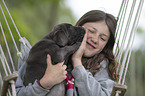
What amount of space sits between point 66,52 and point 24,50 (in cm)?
37

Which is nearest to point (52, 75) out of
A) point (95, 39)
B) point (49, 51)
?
point (49, 51)

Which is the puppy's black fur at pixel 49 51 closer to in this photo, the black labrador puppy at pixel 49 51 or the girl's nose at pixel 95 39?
the black labrador puppy at pixel 49 51

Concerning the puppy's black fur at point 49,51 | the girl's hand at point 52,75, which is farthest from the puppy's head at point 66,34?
the girl's hand at point 52,75

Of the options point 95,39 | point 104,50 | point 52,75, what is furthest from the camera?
point 104,50

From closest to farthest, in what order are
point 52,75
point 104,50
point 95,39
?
point 52,75, point 95,39, point 104,50

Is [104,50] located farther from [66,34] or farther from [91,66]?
[66,34]

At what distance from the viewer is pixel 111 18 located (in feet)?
4.53

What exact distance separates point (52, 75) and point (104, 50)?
0.48 m

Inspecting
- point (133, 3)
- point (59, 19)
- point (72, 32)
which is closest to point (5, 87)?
point (72, 32)

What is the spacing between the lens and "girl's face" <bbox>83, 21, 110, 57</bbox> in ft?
4.11

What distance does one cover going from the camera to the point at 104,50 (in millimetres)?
1414

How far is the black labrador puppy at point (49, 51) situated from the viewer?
1062 mm

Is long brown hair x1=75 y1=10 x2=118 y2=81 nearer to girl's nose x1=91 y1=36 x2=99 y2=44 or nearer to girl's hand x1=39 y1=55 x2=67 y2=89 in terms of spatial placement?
girl's nose x1=91 y1=36 x2=99 y2=44

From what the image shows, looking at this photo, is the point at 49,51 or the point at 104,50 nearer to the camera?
the point at 49,51
